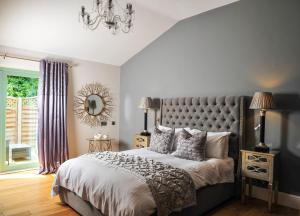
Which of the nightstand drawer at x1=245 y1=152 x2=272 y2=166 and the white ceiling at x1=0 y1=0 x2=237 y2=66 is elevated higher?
the white ceiling at x1=0 y1=0 x2=237 y2=66

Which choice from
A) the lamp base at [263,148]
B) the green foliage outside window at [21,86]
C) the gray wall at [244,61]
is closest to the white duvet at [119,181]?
the lamp base at [263,148]

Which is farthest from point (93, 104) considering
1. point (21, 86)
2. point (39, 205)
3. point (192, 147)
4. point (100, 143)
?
point (192, 147)

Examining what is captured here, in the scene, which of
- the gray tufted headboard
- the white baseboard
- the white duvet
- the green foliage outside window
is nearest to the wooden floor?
the white baseboard

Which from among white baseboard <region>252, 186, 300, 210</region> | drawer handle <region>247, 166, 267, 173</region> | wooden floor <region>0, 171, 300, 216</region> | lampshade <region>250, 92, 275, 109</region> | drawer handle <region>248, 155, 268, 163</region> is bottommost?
wooden floor <region>0, 171, 300, 216</region>

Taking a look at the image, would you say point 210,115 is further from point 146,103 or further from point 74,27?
point 74,27

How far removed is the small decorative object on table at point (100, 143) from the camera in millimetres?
5214

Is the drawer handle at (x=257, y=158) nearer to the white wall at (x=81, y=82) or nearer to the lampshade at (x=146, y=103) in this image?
the lampshade at (x=146, y=103)

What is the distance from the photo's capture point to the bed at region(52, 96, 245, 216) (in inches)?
109

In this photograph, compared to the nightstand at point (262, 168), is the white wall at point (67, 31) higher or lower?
higher

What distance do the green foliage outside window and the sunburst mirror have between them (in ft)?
2.90

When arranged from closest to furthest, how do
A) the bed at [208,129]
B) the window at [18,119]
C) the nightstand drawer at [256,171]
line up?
the bed at [208,129] < the nightstand drawer at [256,171] < the window at [18,119]

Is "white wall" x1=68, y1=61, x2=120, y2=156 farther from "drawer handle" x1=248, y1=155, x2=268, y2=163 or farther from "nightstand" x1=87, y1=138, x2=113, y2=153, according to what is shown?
"drawer handle" x1=248, y1=155, x2=268, y2=163

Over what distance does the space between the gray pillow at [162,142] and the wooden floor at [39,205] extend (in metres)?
1.19

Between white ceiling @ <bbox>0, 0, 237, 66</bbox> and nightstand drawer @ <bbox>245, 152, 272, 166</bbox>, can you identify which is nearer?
nightstand drawer @ <bbox>245, 152, 272, 166</bbox>
